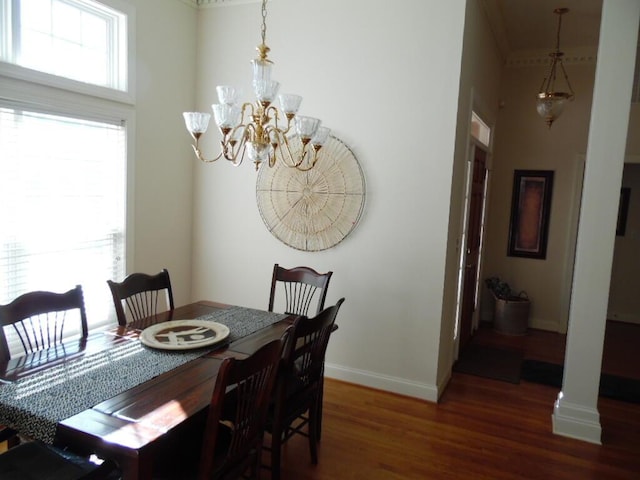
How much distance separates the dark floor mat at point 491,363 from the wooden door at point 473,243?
159 mm

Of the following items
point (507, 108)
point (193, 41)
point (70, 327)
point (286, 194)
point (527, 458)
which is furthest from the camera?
point (507, 108)

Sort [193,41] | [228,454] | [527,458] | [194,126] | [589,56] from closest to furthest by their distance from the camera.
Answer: [228,454], [194,126], [527,458], [193,41], [589,56]

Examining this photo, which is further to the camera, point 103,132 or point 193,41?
point 193,41

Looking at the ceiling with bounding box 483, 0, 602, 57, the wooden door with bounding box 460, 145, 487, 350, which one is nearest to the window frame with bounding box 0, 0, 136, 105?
the ceiling with bounding box 483, 0, 602, 57

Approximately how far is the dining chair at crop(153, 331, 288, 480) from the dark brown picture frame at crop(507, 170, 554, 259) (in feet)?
14.7

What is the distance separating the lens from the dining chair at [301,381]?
2.06 m

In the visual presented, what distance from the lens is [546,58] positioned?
17.2 ft

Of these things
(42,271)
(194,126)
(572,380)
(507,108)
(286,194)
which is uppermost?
(507,108)

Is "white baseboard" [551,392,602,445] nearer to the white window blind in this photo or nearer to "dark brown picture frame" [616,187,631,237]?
the white window blind

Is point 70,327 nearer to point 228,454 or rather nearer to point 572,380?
point 228,454

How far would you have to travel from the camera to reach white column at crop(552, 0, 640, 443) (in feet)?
9.18

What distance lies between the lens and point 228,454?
1.77 meters

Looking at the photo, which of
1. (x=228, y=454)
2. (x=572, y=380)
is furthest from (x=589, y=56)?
(x=228, y=454)

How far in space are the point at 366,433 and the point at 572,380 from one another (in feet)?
4.67
